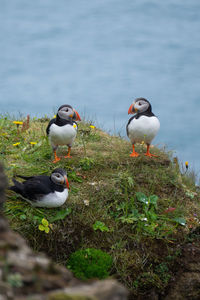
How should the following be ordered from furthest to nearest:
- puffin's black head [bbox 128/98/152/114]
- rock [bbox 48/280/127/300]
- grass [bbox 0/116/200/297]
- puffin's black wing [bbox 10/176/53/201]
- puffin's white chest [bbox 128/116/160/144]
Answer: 1. puffin's black head [bbox 128/98/152/114]
2. puffin's white chest [bbox 128/116/160/144]
3. grass [bbox 0/116/200/297]
4. puffin's black wing [bbox 10/176/53/201]
5. rock [bbox 48/280/127/300]

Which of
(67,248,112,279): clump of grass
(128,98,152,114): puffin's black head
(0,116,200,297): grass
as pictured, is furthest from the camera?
(128,98,152,114): puffin's black head

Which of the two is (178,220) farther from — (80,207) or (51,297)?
(51,297)

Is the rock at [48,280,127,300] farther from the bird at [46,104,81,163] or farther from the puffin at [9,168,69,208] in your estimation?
the bird at [46,104,81,163]

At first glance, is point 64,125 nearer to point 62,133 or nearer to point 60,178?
point 62,133

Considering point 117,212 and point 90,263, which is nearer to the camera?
point 90,263

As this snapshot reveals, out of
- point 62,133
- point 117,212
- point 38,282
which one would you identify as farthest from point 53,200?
point 38,282

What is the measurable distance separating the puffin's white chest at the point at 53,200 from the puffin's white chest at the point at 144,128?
6.11 feet

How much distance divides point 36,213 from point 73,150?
2.24 m

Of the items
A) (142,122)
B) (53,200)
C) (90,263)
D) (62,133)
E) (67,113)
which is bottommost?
(90,263)

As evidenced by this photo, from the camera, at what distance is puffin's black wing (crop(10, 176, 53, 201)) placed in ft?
17.8

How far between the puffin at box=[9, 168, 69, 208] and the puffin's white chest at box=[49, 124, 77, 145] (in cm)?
116

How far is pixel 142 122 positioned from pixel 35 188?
2281mm

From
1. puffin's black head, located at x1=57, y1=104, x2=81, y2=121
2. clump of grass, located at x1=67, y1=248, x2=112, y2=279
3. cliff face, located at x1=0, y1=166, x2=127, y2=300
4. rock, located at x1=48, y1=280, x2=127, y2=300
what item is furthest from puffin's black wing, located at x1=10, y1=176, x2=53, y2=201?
rock, located at x1=48, y1=280, x2=127, y2=300

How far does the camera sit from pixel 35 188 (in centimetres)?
542
